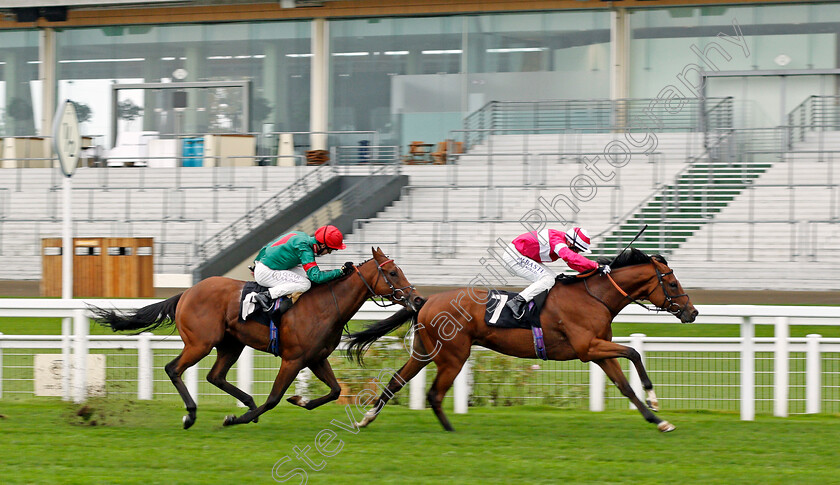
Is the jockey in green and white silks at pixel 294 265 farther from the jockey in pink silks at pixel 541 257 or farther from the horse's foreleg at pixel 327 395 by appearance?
the jockey in pink silks at pixel 541 257

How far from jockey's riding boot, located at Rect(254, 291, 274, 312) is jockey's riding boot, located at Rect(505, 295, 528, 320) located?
5.34ft

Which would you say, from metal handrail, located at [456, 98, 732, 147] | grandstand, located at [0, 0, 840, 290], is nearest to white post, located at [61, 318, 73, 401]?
grandstand, located at [0, 0, 840, 290]

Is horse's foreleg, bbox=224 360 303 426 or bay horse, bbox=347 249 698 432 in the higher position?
bay horse, bbox=347 249 698 432

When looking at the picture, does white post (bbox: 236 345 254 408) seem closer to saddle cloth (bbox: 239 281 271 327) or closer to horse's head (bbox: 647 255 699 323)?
saddle cloth (bbox: 239 281 271 327)

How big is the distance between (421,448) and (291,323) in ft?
4.47

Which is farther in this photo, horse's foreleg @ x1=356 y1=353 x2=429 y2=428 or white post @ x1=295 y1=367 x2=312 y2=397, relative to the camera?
white post @ x1=295 y1=367 x2=312 y2=397

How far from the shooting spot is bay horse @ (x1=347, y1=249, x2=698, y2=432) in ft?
22.5

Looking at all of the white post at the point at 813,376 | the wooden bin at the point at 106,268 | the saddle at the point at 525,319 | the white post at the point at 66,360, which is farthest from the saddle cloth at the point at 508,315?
the wooden bin at the point at 106,268

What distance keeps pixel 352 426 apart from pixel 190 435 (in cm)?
107

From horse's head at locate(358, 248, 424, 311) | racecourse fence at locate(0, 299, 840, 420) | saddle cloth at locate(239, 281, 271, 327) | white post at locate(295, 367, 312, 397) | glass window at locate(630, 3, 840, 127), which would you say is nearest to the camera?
horse's head at locate(358, 248, 424, 311)

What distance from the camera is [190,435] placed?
257 inches

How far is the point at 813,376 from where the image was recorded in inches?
296

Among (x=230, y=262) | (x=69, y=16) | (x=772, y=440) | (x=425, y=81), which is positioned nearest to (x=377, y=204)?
(x=230, y=262)

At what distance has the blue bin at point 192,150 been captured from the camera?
24.4 m
